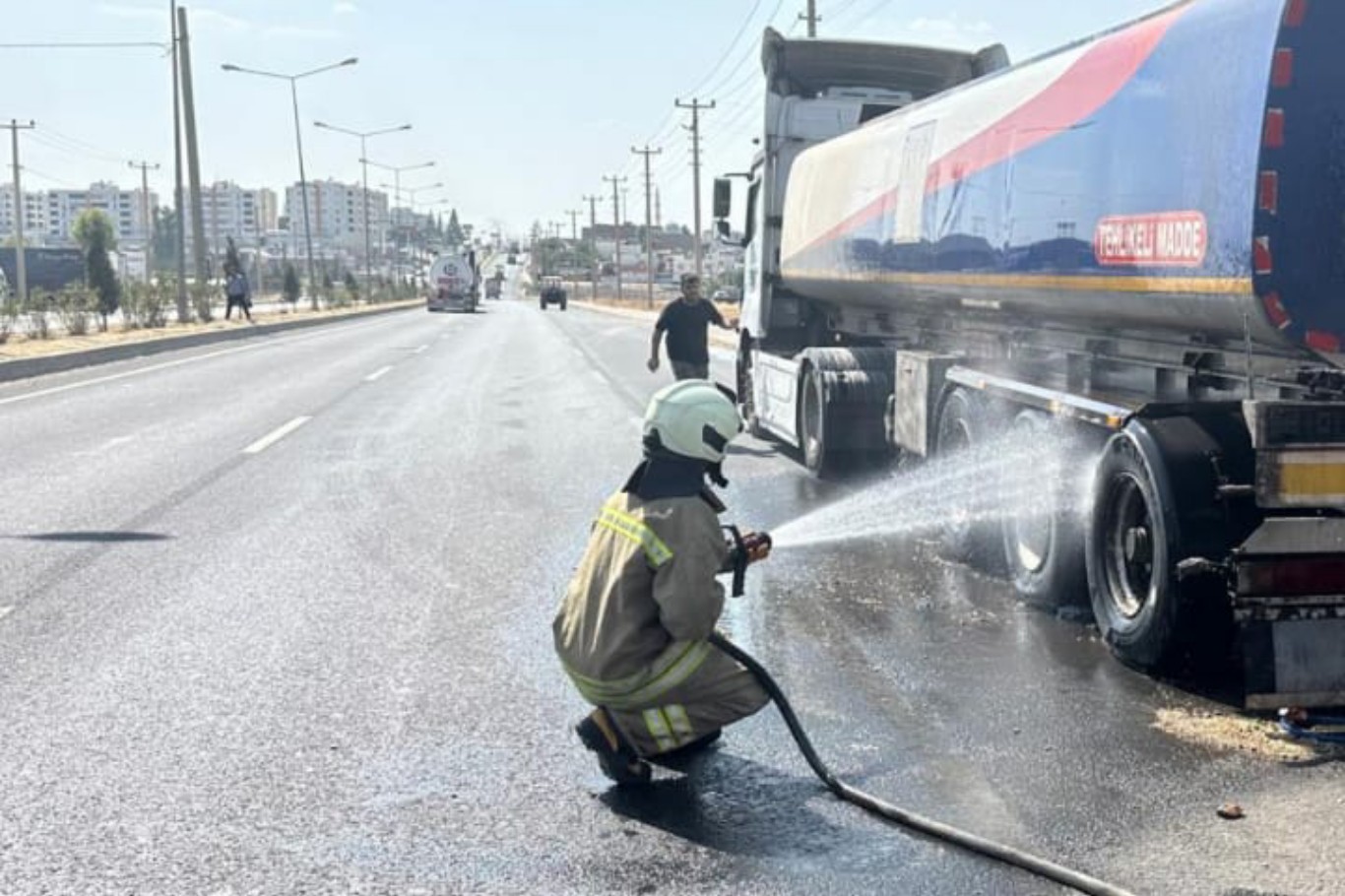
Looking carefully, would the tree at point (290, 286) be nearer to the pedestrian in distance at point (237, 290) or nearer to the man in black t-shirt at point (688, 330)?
the pedestrian in distance at point (237, 290)

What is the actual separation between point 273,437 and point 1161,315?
401 inches

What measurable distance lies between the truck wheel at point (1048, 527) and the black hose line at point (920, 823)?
2593 millimetres

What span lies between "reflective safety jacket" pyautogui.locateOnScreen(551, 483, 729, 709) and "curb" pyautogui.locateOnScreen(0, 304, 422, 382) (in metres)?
20.5

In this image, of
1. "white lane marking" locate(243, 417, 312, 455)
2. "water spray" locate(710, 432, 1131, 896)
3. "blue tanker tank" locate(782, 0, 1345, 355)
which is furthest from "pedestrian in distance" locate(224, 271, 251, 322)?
"blue tanker tank" locate(782, 0, 1345, 355)

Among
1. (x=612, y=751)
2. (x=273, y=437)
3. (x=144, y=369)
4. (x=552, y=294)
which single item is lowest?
(x=612, y=751)

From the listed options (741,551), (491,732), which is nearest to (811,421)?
(491,732)

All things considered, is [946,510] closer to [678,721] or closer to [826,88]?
[678,721]

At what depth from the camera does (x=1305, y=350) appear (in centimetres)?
543

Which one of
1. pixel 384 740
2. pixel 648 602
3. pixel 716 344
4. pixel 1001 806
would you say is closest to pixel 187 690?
pixel 384 740

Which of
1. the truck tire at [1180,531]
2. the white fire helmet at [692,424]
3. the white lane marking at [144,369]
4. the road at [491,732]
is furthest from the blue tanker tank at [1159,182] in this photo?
the white lane marking at [144,369]

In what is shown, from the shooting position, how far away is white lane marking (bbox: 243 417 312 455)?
1323 centimetres

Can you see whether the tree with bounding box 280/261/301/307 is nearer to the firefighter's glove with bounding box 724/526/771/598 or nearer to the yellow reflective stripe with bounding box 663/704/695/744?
the firefighter's glove with bounding box 724/526/771/598

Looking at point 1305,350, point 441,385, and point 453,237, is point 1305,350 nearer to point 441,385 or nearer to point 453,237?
point 441,385

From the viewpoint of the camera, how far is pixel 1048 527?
7172 mm
